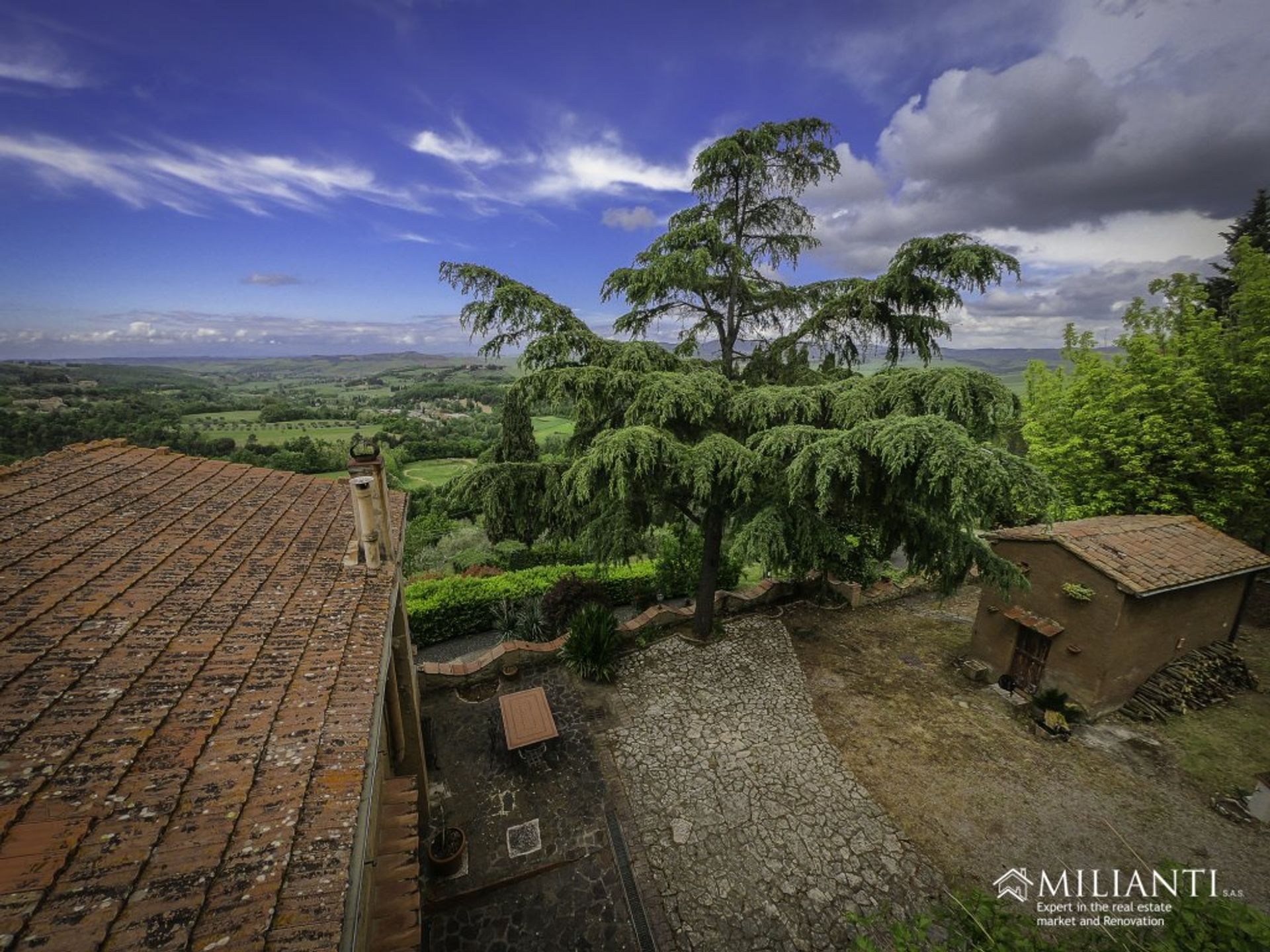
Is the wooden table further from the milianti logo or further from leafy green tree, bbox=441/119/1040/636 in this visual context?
the milianti logo

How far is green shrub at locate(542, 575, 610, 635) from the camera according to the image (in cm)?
1231

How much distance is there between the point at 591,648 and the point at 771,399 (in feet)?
20.3

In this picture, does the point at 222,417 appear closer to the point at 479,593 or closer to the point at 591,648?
the point at 479,593

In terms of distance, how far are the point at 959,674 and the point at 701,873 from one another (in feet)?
24.3

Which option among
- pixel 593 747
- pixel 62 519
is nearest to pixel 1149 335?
pixel 593 747

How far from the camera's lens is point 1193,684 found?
9.59 m

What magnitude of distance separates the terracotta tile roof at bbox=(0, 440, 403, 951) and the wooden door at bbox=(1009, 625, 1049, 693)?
38.6 feet

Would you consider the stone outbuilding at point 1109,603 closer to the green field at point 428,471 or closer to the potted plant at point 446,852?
the potted plant at point 446,852

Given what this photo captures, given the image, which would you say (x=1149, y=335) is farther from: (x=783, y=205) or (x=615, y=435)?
(x=615, y=435)

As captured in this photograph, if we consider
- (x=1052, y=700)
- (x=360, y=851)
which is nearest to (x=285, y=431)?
(x=360, y=851)

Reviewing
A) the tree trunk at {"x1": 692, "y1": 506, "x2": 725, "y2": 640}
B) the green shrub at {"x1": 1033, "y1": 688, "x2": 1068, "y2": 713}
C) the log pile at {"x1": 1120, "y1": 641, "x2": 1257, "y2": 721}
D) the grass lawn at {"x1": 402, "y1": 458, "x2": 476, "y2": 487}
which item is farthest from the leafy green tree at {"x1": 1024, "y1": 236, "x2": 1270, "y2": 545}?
the grass lawn at {"x1": 402, "y1": 458, "x2": 476, "y2": 487}

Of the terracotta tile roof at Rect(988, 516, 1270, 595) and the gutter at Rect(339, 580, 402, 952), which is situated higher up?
the gutter at Rect(339, 580, 402, 952)

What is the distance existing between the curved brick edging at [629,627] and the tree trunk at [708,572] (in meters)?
0.72

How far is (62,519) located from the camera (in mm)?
5277
